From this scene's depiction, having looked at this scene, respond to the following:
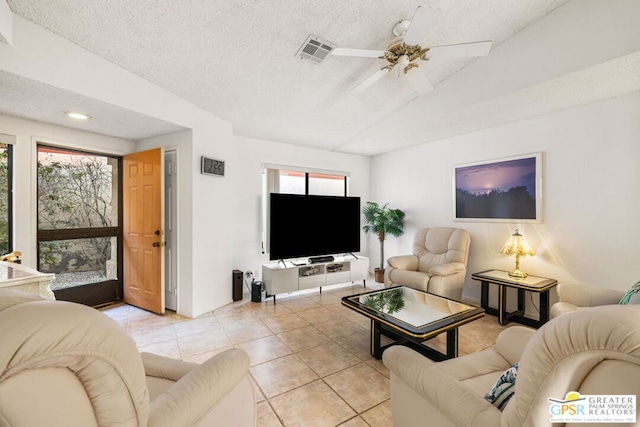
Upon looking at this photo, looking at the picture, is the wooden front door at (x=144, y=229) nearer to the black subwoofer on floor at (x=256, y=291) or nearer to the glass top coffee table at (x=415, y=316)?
the black subwoofer on floor at (x=256, y=291)

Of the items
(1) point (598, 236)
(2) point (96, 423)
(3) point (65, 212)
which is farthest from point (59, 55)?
(1) point (598, 236)

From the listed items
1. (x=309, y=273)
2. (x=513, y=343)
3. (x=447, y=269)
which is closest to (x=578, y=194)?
(x=447, y=269)

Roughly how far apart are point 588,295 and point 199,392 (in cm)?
304

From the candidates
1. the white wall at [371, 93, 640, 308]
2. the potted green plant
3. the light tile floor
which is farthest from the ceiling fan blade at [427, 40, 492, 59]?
the potted green plant

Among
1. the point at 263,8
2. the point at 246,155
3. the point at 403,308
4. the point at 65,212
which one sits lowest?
the point at 403,308

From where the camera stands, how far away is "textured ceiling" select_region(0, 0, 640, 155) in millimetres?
2023

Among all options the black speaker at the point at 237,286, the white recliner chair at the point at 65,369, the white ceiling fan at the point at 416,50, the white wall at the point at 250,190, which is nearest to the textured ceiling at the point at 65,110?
the white wall at the point at 250,190

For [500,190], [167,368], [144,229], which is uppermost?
[500,190]

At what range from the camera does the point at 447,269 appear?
3.38 m

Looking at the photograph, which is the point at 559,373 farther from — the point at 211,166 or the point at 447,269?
the point at 211,166

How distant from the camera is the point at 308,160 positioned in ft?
15.9

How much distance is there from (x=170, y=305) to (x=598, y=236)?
194 inches

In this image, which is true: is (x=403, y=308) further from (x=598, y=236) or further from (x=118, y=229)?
(x=118, y=229)

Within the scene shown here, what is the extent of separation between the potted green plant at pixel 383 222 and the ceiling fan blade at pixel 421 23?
10.2 ft
